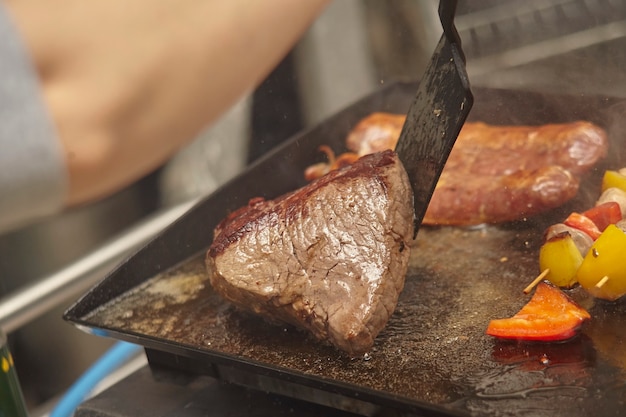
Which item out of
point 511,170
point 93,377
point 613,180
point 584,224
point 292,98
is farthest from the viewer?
point 292,98

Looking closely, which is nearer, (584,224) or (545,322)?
(545,322)

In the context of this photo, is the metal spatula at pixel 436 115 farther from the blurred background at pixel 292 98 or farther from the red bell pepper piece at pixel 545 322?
the blurred background at pixel 292 98

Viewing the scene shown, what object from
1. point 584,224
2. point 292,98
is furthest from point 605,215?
point 292,98

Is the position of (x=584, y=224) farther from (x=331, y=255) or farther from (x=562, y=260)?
(x=331, y=255)

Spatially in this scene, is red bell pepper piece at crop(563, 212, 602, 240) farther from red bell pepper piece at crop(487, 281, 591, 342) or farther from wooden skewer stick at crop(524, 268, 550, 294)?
red bell pepper piece at crop(487, 281, 591, 342)

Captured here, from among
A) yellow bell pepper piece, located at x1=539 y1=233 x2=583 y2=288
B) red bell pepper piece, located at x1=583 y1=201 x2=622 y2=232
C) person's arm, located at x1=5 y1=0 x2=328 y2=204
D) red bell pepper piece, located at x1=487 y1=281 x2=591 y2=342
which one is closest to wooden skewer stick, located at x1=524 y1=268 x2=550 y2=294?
yellow bell pepper piece, located at x1=539 y1=233 x2=583 y2=288
